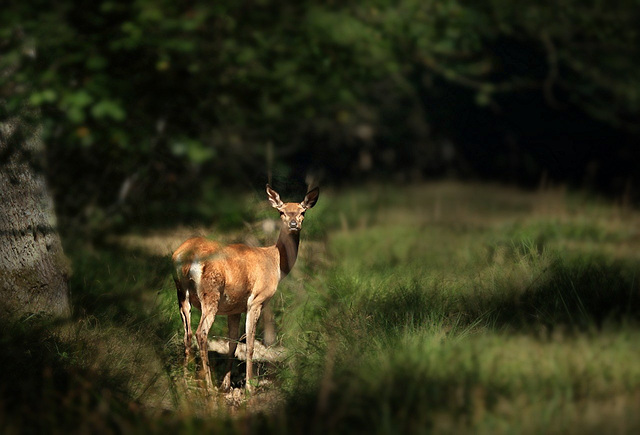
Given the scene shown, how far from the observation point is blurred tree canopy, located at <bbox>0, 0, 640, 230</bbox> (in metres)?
7.90

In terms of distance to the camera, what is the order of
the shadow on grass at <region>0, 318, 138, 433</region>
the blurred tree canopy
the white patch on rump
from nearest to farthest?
the shadow on grass at <region>0, 318, 138, 433</region>, the white patch on rump, the blurred tree canopy

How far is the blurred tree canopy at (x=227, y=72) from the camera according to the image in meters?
7.90

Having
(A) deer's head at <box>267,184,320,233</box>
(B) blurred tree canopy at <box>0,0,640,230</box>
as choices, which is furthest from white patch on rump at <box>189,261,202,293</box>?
(B) blurred tree canopy at <box>0,0,640,230</box>

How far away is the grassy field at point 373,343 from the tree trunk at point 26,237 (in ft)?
0.98

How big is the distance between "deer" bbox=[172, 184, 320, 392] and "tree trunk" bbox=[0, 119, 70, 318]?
120cm

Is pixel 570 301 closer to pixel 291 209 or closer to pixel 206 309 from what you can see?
pixel 291 209

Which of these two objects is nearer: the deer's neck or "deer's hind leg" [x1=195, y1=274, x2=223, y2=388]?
"deer's hind leg" [x1=195, y1=274, x2=223, y2=388]

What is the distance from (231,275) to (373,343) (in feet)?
4.12

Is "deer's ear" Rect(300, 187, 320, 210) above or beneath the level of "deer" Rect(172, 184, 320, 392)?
above

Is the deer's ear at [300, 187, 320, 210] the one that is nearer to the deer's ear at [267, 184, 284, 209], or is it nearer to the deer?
the deer

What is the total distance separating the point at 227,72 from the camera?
9703 millimetres

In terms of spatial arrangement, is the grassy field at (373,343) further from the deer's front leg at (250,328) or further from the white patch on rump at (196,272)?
the white patch on rump at (196,272)

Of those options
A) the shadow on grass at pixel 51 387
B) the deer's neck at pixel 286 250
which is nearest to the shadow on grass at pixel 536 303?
the deer's neck at pixel 286 250

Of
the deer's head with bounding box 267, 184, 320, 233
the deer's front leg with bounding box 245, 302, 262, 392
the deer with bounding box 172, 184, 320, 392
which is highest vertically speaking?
the deer's head with bounding box 267, 184, 320, 233
